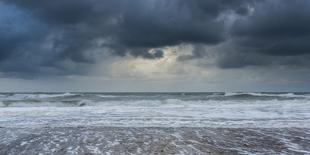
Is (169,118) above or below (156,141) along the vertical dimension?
above

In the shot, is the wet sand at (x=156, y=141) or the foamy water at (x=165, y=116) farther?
the foamy water at (x=165, y=116)

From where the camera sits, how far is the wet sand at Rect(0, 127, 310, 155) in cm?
920

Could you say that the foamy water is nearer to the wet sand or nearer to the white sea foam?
the white sea foam

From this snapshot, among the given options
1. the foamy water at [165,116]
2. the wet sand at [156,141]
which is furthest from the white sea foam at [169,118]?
the wet sand at [156,141]

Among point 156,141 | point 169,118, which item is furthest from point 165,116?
point 156,141

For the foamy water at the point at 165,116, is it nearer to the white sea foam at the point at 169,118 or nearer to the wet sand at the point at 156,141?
the white sea foam at the point at 169,118

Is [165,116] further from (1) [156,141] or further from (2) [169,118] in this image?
(1) [156,141]

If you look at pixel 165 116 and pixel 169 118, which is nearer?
pixel 169 118

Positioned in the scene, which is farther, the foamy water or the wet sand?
the foamy water

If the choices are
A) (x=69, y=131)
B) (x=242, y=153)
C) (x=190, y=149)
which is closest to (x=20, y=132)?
(x=69, y=131)

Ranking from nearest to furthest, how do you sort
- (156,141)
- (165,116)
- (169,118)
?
(156,141), (169,118), (165,116)

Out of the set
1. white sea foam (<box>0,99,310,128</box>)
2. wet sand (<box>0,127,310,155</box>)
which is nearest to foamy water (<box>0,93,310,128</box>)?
white sea foam (<box>0,99,310,128</box>)

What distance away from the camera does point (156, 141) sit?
10.6 metres

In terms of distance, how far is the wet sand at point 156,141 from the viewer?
920 centimetres
